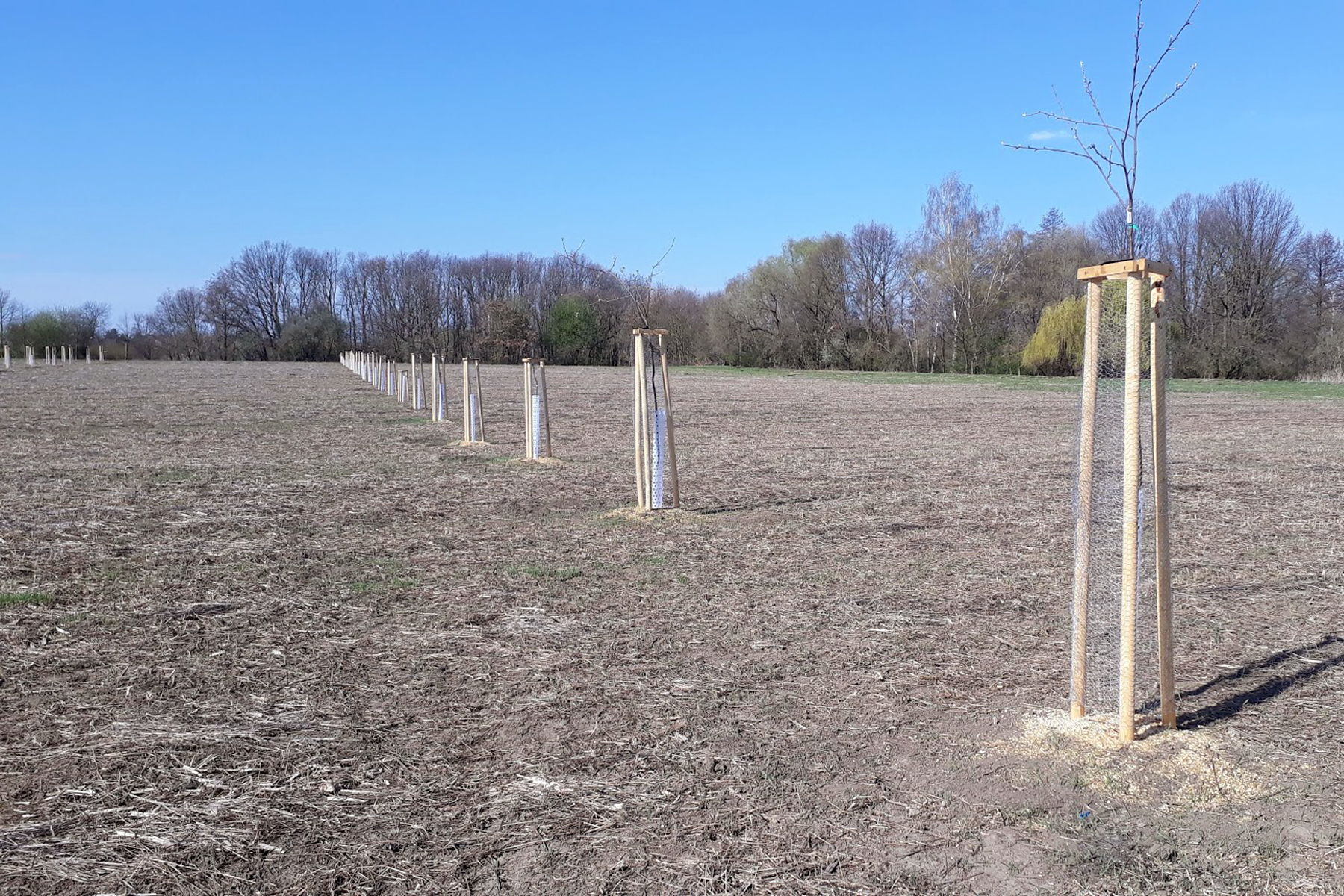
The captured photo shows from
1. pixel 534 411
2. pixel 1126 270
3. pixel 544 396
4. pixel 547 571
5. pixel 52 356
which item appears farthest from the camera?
pixel 52 356

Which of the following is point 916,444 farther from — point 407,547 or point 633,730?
point 633,730

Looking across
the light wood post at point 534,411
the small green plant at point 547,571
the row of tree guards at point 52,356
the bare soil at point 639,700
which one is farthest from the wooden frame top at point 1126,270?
the row of tree guards at point 52,356

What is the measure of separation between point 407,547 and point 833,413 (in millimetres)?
18196

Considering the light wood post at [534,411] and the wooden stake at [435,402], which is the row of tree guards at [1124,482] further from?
the wooden stake at [435,402]

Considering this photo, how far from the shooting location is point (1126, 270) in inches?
144

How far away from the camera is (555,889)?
116 inches

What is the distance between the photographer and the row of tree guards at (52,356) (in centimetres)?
5625

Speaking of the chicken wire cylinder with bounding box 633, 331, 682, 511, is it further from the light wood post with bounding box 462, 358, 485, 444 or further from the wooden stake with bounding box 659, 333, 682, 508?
the light wood post with bounding box 462, 358, 485, 444

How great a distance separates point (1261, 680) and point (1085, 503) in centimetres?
153

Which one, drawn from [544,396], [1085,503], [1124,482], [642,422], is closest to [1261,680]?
[1085,503]

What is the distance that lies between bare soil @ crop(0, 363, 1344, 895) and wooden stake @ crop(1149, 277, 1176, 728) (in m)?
0.20

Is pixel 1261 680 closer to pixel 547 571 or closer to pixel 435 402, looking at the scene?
pixel 547 571

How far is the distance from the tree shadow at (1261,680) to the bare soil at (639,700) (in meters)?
0.03

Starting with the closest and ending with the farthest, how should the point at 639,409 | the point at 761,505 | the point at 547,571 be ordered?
the point at 547,571, the point at 639,409, the point at 761,505
